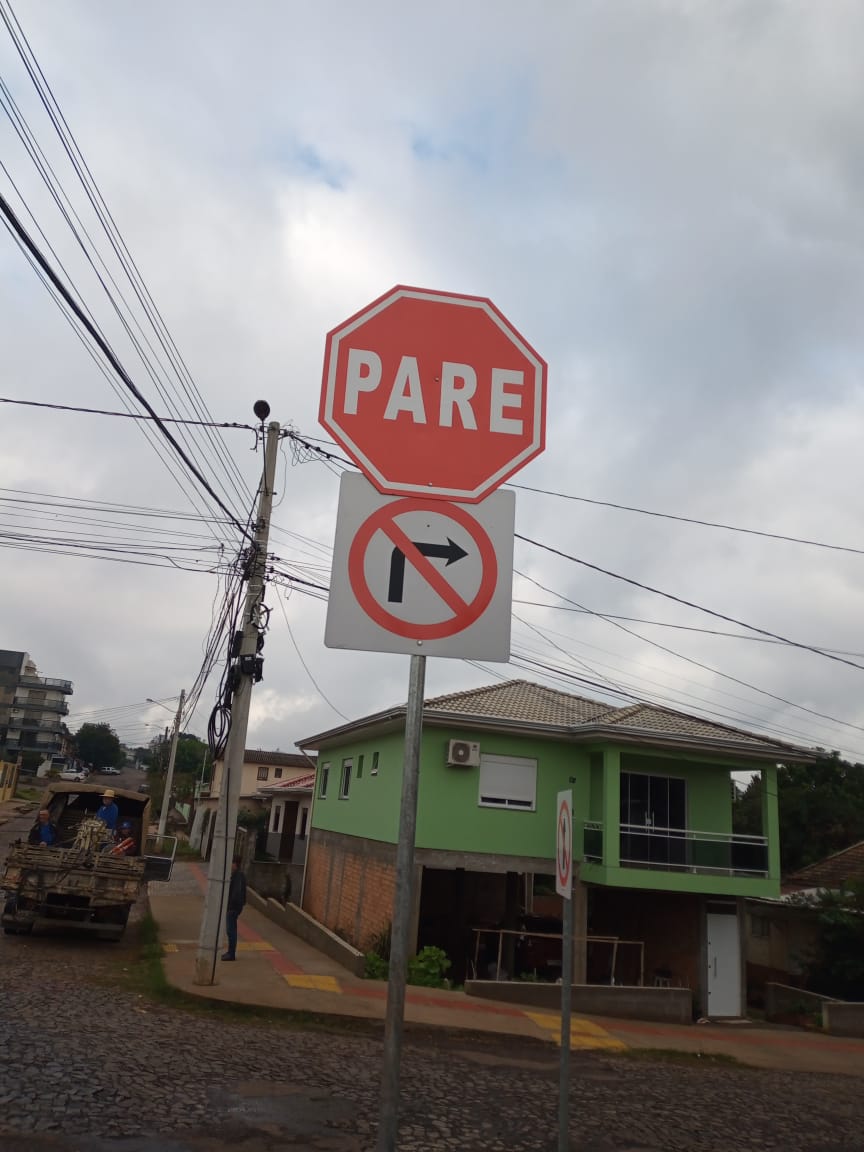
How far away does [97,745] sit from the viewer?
11081cm

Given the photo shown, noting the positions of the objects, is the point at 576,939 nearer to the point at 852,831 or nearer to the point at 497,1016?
the point at 497,1016

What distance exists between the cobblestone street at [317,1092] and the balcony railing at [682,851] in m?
5.93

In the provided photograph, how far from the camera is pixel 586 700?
23.2 metres

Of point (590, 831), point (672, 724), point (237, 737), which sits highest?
point (672, 724)

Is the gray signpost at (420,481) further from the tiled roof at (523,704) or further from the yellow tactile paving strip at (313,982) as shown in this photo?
the tiled roof at (523,704)

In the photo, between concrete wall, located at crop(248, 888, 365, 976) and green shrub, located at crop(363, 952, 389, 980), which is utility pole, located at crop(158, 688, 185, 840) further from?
green shrub, located at crop(363, 952, 389, 980)

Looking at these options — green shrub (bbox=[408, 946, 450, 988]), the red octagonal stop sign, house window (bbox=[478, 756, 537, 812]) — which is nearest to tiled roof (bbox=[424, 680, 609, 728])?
house window (bbox=[478, 756, 537, 812])

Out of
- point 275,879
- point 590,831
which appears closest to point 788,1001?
point 590,831

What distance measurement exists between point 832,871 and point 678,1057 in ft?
54.6

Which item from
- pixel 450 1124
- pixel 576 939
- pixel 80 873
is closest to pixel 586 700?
pixel 576 939

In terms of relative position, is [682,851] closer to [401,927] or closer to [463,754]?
[463,754]

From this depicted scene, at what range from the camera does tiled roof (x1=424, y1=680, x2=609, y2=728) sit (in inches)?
733

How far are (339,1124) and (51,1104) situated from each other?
7.17 ft

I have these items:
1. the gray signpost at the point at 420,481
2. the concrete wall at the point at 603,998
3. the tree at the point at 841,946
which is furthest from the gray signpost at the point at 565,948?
the tree at the point at 841,946
